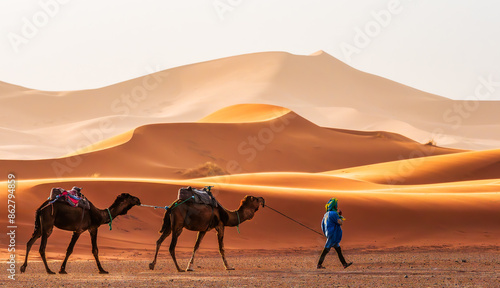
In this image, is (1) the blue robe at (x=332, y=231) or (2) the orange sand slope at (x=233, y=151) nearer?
(1) the blue robe at (x=332, y=231)

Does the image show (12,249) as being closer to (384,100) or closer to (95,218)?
(95,218)

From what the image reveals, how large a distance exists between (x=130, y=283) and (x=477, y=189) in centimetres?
2474

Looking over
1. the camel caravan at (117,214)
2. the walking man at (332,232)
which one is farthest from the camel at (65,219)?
the walking man at (332,232)

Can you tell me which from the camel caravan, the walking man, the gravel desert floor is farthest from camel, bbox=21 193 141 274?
the walking man

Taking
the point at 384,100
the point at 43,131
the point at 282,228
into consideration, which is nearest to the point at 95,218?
the point at 282,228

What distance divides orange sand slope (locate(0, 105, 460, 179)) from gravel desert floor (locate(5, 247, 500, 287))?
98.2 feet

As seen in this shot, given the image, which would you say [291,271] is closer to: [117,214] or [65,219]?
[117,214]

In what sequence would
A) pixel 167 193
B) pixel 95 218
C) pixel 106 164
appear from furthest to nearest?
pixel 106 164 → pixel 167 193 → pixel 95 218

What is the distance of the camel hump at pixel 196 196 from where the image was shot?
667 inches

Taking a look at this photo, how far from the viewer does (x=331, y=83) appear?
18225cm

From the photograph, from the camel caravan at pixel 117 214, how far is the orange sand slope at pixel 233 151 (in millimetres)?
32467

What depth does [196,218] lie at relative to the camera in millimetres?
17016

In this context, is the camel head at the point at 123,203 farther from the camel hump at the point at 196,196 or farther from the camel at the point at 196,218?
the camel hump at the point at 196,196

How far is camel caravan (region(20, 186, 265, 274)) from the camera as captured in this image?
614 inches
